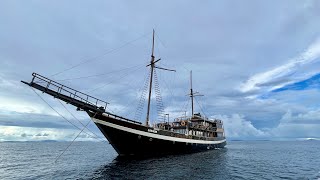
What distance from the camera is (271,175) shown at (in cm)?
2534

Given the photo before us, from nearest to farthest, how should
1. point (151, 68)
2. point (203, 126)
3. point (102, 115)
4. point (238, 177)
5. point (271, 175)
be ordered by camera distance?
point (238, 177) < point (271, 175) < point (102, 115) < point (151, 68) < point (203, 126)

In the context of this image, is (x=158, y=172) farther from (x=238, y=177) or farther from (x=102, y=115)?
(x=102, y=115)

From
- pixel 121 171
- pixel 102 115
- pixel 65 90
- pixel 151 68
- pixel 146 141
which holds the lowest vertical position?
pixel 121 171

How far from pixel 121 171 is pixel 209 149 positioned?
111 feet

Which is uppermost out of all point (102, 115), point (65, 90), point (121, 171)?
point (65, 90)

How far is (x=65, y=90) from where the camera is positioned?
1037 inches

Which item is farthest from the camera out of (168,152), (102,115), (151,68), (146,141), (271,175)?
(151,68)

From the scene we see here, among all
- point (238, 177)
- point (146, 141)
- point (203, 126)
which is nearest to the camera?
point (238, 177)

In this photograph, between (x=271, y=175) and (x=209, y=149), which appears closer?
(x=271, y=175)

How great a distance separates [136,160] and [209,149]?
27923mm

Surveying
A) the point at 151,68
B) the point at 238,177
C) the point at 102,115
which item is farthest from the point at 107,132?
the point at 238,177

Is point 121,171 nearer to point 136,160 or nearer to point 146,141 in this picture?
point 136,160

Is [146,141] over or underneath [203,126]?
underneath

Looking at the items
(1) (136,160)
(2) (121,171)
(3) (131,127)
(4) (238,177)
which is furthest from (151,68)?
(4) (238,177)
